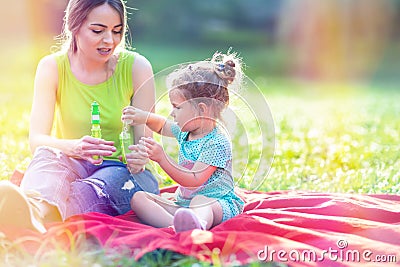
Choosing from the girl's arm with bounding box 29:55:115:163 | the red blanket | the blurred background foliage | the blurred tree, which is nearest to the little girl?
the red blanket

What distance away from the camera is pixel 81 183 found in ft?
10.9

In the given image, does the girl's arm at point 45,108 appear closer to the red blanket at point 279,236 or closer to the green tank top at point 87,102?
the green tank top at point 87,102

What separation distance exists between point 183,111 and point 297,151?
8.18 feet

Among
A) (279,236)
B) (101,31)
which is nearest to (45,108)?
(101,31)

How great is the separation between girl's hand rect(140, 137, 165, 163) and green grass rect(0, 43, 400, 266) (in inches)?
17.2

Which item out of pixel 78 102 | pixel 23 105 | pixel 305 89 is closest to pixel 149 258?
pixel 78 102

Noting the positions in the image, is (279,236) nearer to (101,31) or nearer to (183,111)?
(183,111)

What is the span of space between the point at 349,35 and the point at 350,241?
17711 mm

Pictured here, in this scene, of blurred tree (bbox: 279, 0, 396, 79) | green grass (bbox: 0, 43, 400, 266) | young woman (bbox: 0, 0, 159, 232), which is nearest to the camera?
green grass (bbox: 0, 43, 400, 266)

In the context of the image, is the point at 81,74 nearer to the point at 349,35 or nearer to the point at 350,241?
the point at 350,241

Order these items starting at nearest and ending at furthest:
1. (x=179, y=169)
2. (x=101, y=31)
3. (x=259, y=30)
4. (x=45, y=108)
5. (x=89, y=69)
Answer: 1. (x=179, y=169)
2. (x=101, y=31)
3. (x=45, y=108)
4. (x=89, y=69)
5. (x=259, y=30)

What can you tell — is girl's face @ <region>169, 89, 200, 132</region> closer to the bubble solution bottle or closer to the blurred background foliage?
the bubble solution bottle

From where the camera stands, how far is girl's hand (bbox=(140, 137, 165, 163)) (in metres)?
3.11

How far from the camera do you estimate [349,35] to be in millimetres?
20016
